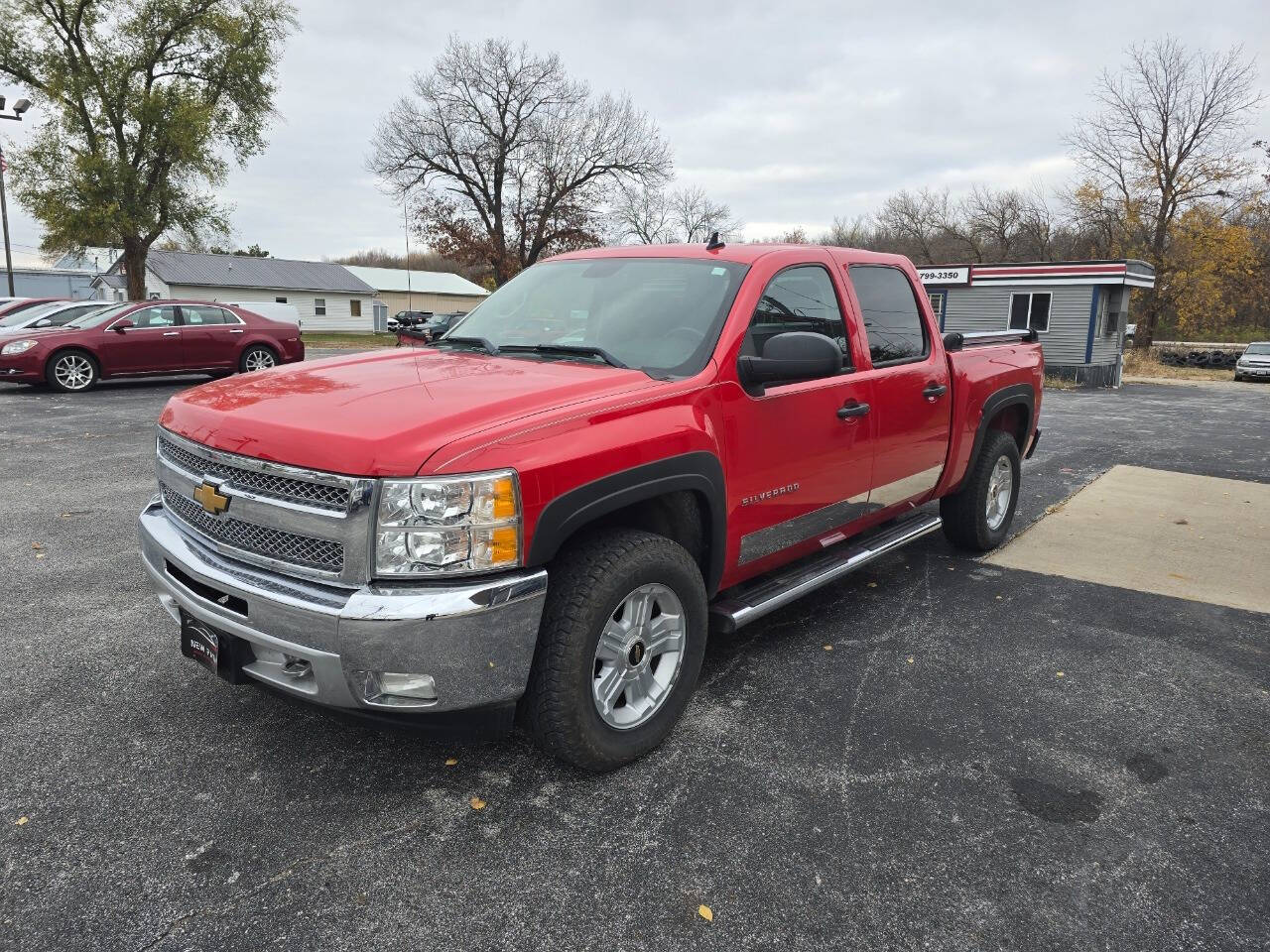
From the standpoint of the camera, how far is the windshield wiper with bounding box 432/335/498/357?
12.4 feet

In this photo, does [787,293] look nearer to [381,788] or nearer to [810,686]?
[810,686]

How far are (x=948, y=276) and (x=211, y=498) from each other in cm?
2966

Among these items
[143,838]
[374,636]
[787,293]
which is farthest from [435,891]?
[787,293]

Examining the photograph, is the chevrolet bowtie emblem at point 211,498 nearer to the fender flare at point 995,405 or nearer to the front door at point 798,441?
the front door at point 798,441

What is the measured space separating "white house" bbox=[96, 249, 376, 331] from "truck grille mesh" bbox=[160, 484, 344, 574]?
183 feet

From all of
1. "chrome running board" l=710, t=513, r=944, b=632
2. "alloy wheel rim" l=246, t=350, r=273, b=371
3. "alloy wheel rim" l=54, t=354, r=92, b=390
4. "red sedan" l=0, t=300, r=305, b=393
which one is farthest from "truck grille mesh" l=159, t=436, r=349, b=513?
"alloy wheel rim" l=246, t=350, r=273, b=371

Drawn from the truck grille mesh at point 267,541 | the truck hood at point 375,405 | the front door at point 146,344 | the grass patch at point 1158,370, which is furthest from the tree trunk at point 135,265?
the grass patch at point 1158,370

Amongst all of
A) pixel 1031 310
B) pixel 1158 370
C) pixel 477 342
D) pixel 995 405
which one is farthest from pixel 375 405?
pixel 1158 370

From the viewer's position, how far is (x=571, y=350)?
351 centimetres

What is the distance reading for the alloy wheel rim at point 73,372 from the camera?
14281 mm

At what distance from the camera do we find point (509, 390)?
2914 millimetres

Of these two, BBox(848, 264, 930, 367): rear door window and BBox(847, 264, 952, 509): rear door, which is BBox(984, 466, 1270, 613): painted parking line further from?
BBox(848, 264, 930, 367): rear door window

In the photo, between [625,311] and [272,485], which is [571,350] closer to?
[625,311]

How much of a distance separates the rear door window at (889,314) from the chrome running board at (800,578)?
3.10 feet
